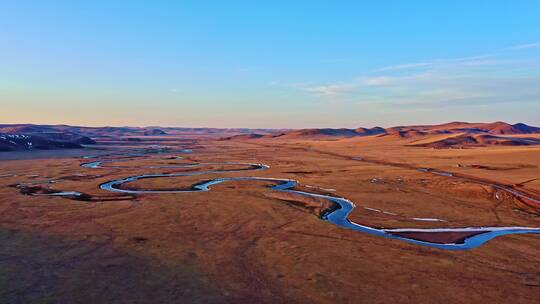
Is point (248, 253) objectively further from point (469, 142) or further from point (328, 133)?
point (328, 133)

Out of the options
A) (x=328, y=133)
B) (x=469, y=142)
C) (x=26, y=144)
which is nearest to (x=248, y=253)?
(x=26, y=144)

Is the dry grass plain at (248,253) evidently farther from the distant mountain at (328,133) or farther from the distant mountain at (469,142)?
the distant mountain at (328,133)

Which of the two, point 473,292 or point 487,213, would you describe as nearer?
point 473,292

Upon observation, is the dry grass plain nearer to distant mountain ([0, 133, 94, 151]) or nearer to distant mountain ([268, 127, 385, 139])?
distant mountain ([0, 133, 94, 151])

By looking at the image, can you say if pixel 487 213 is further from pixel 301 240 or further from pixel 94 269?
pixel 94 269

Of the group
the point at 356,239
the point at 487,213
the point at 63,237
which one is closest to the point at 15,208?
the point at 63,237

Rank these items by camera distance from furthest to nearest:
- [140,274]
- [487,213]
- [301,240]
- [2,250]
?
[487,213] → [301,240] → [2,250] → [140,274]

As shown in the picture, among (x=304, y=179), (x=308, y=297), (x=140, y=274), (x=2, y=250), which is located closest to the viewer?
(x=308, y=297)

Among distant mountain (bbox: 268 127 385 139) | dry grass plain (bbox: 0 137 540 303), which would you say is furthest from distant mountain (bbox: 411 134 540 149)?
distant mountain (bbox: 268 127 385 139)

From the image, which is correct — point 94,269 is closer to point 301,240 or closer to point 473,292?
point 301,240
